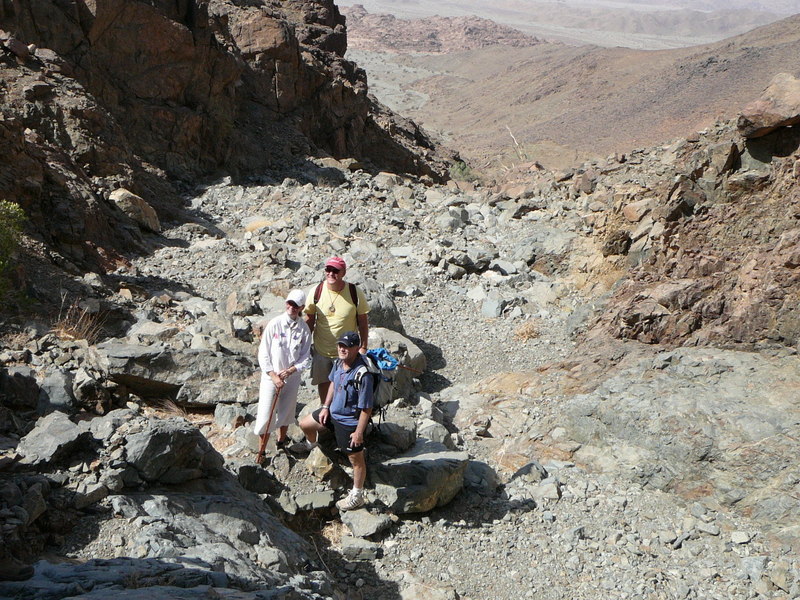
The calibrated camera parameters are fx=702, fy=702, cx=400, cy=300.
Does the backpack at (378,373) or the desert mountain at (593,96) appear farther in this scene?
the desert mountain at (593,96)

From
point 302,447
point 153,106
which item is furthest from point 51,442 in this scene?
point 153,106

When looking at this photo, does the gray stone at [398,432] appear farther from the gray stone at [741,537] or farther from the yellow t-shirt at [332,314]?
the gray stone at [741,537]

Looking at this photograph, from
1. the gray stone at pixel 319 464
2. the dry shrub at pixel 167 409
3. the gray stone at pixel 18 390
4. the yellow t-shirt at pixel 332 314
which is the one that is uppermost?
the yellow t-shirt at pixel 332 314

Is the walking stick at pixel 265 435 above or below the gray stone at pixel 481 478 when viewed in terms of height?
above

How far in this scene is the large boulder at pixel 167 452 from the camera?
13.8 feet

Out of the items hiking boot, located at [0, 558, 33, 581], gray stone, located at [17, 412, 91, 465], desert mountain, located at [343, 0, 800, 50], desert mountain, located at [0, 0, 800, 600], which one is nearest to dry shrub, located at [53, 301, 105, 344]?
desert mountain, located at [0, 0, 800, 600]

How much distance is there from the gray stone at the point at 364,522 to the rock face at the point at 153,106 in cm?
632

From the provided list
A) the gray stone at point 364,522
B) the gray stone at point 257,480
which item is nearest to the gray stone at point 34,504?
the gray stone at point 257,480

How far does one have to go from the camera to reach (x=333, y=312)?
5.16 m

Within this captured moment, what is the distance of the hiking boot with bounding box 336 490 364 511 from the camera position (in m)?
5.02

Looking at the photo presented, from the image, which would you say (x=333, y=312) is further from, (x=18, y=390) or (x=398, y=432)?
(x=18, y=390)

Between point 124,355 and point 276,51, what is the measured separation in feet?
55.4

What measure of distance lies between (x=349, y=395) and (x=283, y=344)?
0.66m

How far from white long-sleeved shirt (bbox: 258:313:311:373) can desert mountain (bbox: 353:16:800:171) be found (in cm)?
2930
